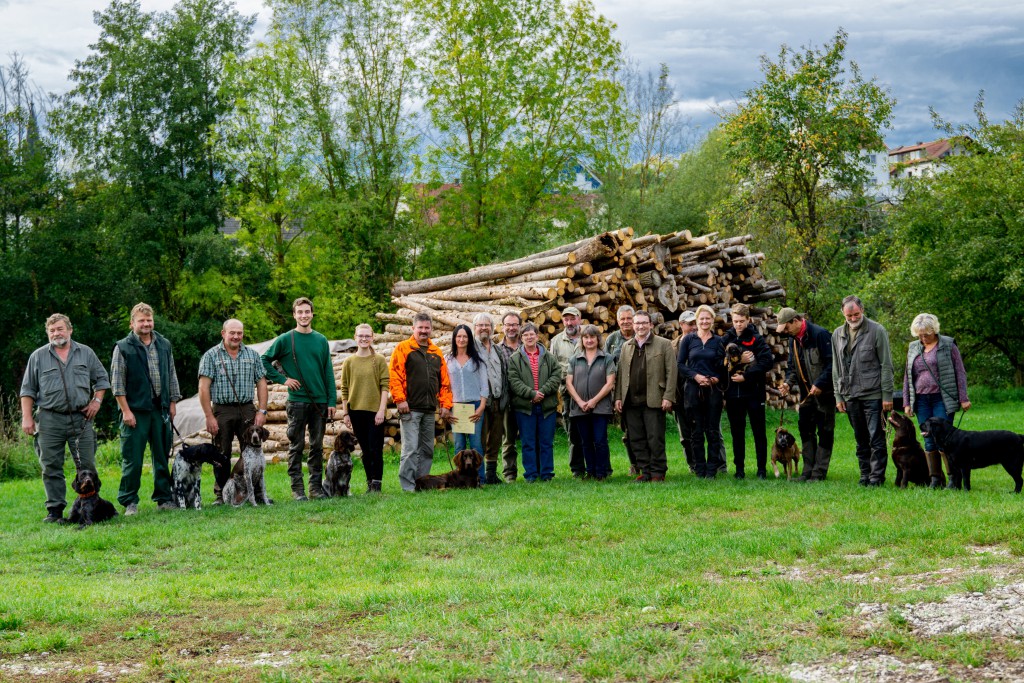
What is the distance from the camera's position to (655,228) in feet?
125

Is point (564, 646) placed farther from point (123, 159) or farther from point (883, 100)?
point (123, 159)

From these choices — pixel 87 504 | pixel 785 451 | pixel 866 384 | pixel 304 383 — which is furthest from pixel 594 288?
pixel 87 504

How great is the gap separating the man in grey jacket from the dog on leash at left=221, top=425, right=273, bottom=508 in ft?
19.9

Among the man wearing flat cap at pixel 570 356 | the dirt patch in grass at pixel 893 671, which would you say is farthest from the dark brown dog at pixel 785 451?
the dirt patch in grass at pixel 893 671

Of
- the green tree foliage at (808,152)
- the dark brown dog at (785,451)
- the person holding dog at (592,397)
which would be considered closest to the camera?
the dark brown dog at (785,451)

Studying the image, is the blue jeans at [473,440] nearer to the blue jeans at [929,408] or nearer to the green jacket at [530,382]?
the green jacket at [530,382]

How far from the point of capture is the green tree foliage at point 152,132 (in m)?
31.4

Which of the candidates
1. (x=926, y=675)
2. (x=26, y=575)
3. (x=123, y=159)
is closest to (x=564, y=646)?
(x=926, y=675)

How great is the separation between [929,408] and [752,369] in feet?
6.17

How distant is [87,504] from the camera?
29.9 feet

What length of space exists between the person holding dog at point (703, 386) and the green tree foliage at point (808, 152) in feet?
58.2

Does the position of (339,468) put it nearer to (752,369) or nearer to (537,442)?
(537,442)

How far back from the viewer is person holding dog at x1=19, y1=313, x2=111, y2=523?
30.8 ft

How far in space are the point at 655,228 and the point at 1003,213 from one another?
16725 millimetres
